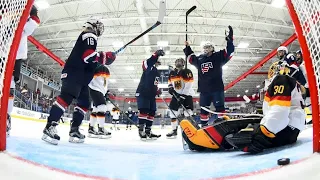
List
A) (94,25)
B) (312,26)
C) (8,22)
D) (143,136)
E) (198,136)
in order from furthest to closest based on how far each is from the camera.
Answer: (143,136) → (94,25) → (198,136) → (8,22) → (312,26)

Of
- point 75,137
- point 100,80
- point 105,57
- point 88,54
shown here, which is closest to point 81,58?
point 88,54

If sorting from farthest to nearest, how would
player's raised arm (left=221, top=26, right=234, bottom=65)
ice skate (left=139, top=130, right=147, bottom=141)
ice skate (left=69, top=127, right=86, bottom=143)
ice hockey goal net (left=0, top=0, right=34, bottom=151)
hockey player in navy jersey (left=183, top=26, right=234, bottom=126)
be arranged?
1. ice skate (left=139, top=130, right=147, bottom=141)
2. hockey player in navy jersey (left=183, top=26, right=234, bottom=126)
3. player's raised arm (left=221, top=26, right=234, bottom=65)
4. ice skate (left=69, top=127, right=86, bottom=143)
5. ice hockey goal net (left=0, top=0, right=34, bottom=151)

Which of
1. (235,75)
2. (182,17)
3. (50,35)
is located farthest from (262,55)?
(50,35)

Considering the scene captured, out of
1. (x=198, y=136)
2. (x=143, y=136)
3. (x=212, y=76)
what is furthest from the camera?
(x=143, y=136)

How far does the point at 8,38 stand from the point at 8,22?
0.09 m

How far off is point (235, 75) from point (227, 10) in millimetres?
10643

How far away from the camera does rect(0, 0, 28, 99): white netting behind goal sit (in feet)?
4.89

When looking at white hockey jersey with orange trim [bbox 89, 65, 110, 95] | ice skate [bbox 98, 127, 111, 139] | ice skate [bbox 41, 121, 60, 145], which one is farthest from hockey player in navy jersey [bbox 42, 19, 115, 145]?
ice skate [bbox 98, 127, 111, 139]

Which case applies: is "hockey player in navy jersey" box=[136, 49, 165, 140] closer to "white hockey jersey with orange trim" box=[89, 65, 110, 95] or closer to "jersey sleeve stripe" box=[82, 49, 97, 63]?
"white hockey jersey with orange trim" box=[89, 65, 110, 95]

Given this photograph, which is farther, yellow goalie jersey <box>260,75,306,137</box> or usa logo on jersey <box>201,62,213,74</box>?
usa logo on jersey <box>201,62,213,74</box>

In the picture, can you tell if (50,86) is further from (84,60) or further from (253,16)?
(84,60)

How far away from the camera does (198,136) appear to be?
93.6 inches

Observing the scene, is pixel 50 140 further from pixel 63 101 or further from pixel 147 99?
pixel 147 99

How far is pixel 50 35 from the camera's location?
13406mm
